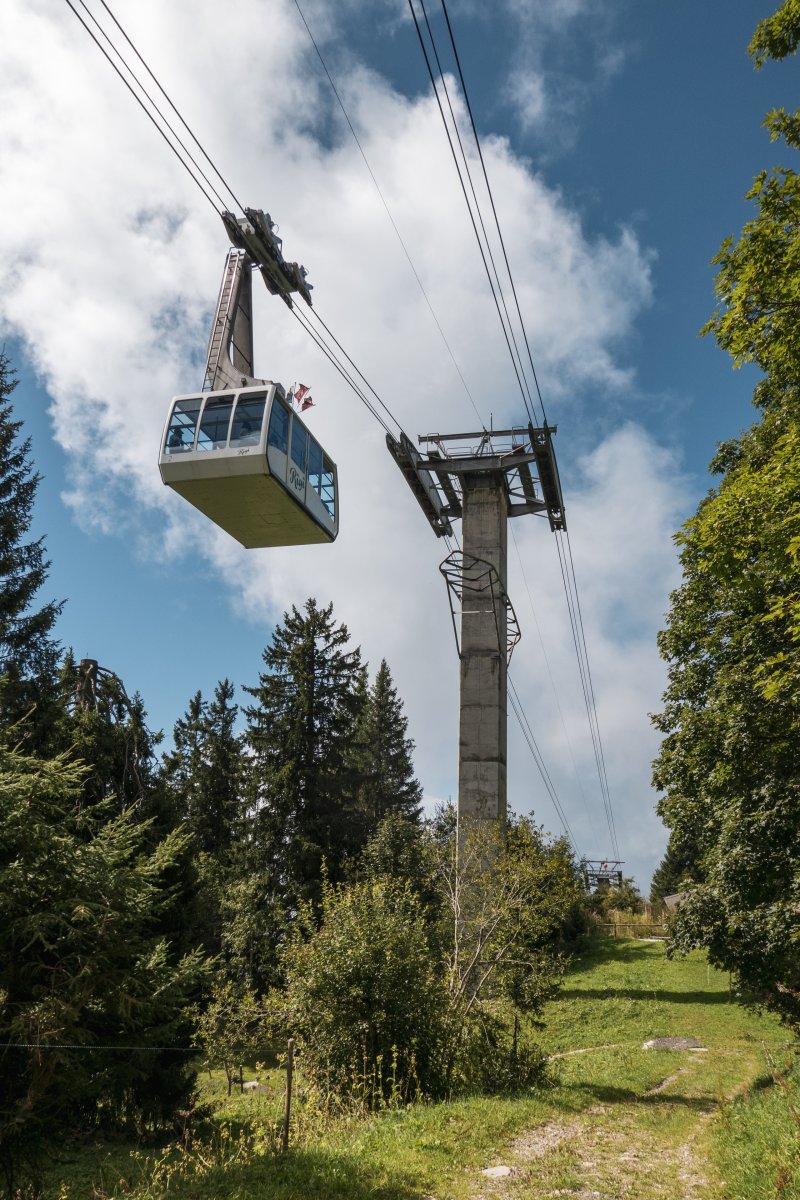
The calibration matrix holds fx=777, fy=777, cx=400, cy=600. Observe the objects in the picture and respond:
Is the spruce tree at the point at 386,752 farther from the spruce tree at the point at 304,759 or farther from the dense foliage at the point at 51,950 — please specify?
the dense foliage at the point at 51,950

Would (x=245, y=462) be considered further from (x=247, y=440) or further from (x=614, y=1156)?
(x=614, y=1156)

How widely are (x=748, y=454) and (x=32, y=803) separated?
14.1 meters

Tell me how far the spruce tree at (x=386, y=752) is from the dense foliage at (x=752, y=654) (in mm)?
33430

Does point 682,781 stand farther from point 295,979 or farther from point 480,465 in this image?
point 480,465

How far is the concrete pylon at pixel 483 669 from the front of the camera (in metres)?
20.3

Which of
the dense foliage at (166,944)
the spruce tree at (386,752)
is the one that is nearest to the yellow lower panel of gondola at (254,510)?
the dense foliage at (166,944)

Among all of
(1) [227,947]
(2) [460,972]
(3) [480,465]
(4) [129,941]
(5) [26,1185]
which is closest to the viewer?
(5) [26,1185]

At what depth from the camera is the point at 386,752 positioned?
178ft

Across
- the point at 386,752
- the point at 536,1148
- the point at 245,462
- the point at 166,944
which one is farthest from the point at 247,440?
the point at 386,752

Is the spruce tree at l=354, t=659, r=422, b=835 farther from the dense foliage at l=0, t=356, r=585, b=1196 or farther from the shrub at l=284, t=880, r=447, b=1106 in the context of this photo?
the shrub at l=284, t=880, r=447, b=1106

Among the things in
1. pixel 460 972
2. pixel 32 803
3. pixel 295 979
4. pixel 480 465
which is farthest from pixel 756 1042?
pixel 32 803

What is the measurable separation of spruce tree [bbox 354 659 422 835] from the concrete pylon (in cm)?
2799

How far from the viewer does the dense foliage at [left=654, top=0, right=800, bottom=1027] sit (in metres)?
8.48

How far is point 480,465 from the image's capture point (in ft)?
76.7
